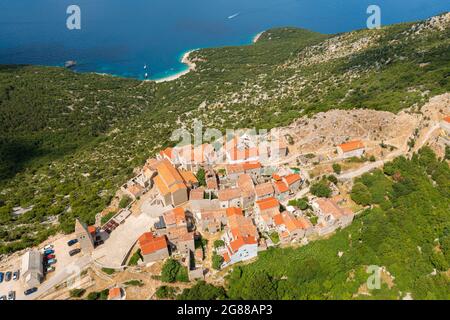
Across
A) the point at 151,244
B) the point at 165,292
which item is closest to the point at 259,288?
the point at 165,292

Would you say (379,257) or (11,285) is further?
(379,257)

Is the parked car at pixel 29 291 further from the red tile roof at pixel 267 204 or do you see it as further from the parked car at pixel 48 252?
the red tile roof at pixel 267 204

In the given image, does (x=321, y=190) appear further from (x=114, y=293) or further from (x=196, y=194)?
(x=114, y=293)

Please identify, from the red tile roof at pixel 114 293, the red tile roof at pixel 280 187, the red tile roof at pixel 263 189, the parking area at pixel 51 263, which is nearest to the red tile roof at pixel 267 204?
the red tile roof at pixel 263 189
